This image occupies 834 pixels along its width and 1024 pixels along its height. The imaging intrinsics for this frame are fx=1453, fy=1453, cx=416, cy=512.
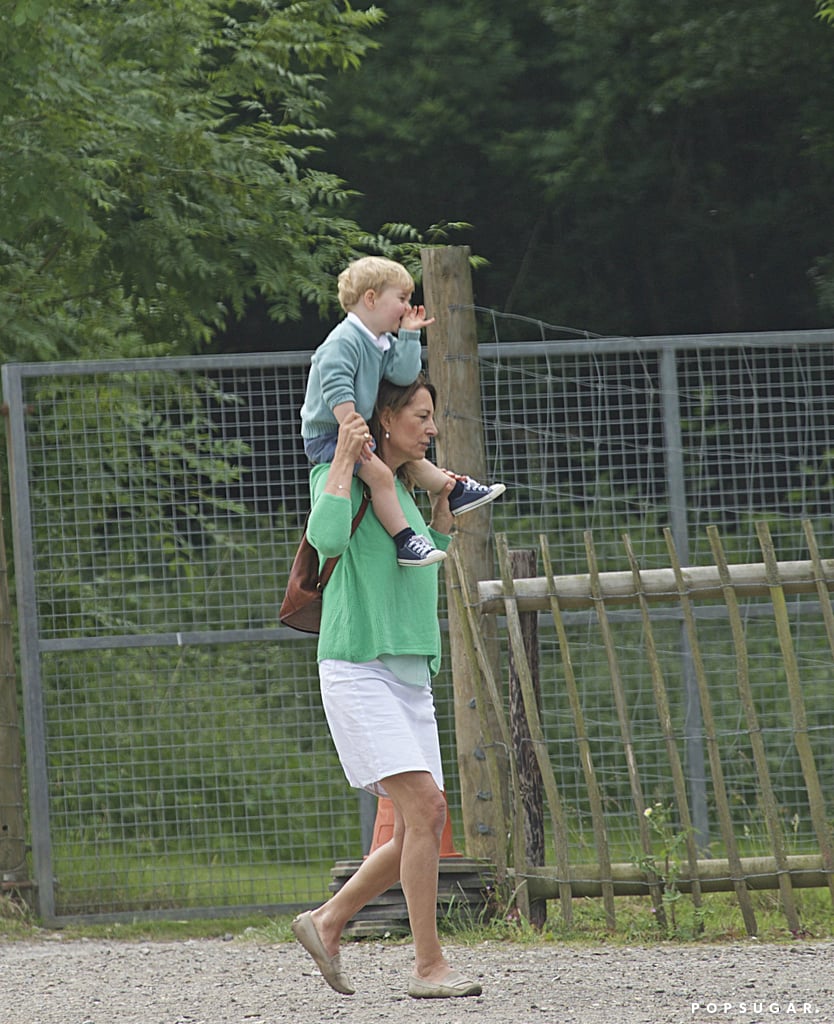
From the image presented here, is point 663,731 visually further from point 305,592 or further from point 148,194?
point 148,194

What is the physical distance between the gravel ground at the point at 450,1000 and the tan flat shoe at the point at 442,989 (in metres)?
0.06

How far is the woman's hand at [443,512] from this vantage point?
440 cm

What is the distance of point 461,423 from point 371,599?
2.15 m

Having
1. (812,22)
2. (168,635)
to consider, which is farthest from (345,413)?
(812,22)

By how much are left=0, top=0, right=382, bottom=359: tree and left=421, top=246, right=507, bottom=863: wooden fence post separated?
202cm

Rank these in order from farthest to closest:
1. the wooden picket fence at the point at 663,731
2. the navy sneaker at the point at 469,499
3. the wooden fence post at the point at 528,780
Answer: the wooden fence post at the point at 528,780 → the wooden picket fence at the point at 663,731 → the navy sneaker at the point at 469,499

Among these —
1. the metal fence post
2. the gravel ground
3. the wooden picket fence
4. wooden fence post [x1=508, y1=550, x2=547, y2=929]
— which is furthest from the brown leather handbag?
the metal fence post

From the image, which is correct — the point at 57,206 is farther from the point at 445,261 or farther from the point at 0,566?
the point at 445,261

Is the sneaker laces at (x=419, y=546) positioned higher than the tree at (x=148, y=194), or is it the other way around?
the tree at (x=148, y=194)

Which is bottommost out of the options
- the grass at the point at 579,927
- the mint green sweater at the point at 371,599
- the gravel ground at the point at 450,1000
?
the grass at the point at 579,927

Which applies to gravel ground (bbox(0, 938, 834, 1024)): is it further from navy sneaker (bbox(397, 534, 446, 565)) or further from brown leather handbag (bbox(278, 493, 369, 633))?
navy sneaker (bbox(397, 534, 446, 565))

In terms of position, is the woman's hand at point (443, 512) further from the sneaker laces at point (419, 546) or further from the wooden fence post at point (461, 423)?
the wooden fence post at point (461, 423)

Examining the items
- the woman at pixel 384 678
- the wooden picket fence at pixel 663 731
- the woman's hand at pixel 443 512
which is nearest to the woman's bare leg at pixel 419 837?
the woman at pixel 384 678

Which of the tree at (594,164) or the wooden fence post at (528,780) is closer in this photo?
the wooden fence post at (528,780)
